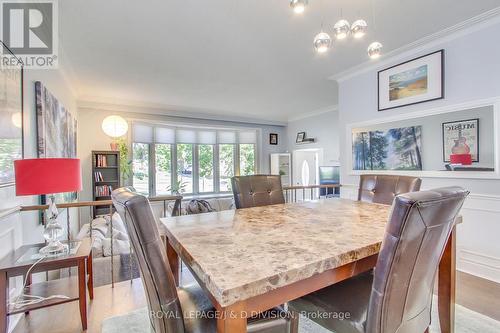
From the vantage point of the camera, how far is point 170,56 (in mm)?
3072

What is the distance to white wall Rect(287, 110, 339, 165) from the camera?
5.54 meters

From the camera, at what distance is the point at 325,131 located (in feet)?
19.1

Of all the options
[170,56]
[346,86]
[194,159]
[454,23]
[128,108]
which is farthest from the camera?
[194,159]

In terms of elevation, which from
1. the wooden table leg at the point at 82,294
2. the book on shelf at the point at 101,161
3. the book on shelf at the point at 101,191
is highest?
the book on shelf at the point at 101,161

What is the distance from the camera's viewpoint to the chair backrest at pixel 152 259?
714 mm

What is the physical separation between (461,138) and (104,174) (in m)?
5.60

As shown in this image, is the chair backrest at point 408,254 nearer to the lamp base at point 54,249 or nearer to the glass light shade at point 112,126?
the lamp base at point 54,249

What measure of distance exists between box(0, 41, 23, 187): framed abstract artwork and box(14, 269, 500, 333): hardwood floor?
3.36ft

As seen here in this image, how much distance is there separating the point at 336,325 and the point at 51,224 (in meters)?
1.90

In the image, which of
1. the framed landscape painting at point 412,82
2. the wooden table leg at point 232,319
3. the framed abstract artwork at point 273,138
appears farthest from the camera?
the framed abstract artwork at point 273,138

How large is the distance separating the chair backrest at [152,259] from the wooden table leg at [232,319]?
0.66 ft

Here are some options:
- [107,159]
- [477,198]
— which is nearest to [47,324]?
[107,159]

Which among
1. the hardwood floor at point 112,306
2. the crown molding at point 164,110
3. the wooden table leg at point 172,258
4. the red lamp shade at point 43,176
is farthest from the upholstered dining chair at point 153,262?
the crown molding at point 164,110

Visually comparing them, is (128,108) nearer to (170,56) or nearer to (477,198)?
(170,56)
